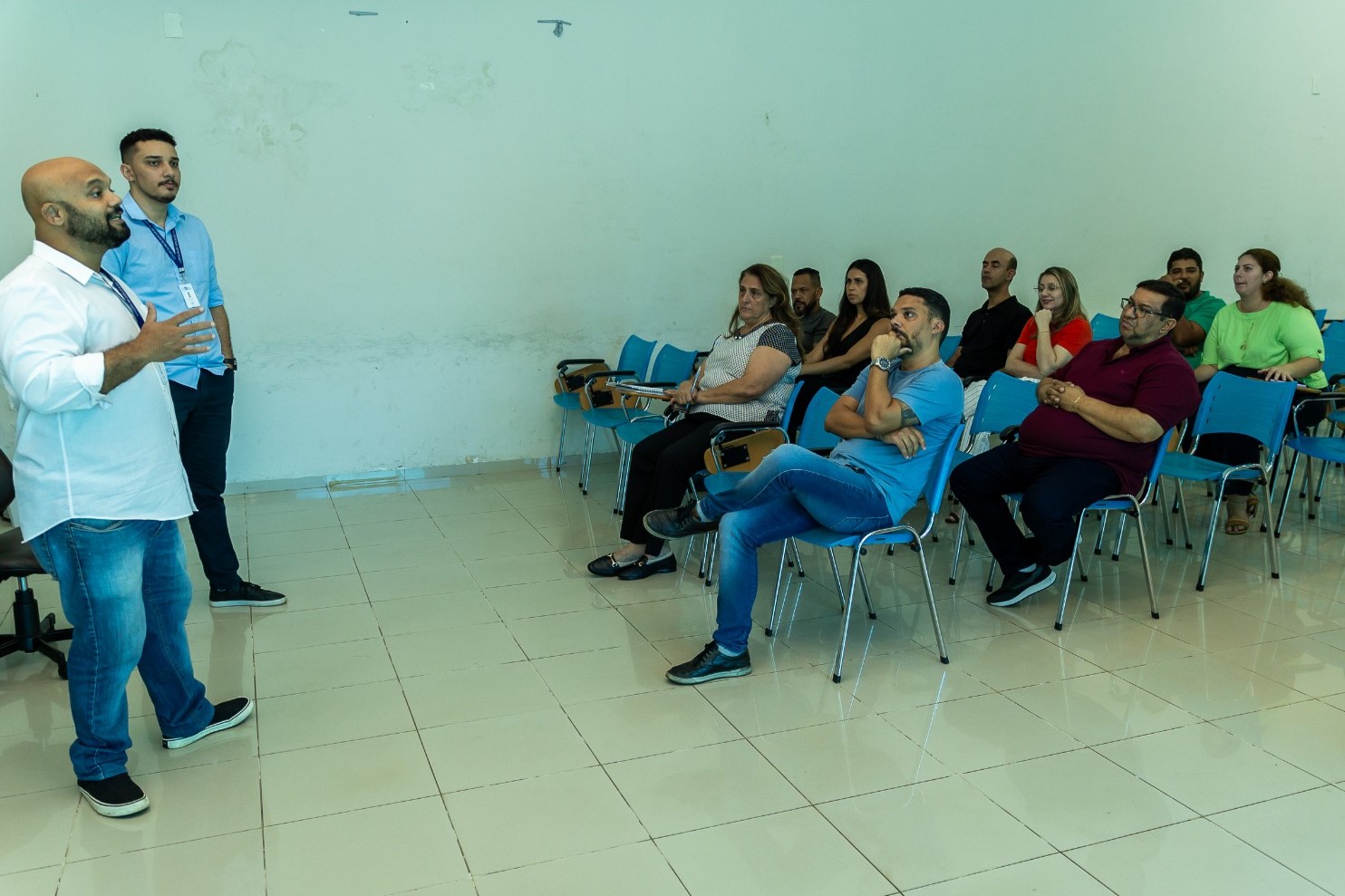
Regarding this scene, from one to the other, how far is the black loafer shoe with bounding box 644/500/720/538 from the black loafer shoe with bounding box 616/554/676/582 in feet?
1.83

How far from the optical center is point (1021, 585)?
3939mm

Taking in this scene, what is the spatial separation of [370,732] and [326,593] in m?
1.28

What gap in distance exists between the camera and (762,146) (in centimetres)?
631

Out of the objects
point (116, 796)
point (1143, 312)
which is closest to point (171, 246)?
point (116, 796)

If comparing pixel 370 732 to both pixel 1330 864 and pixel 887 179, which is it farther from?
pixel 887 179

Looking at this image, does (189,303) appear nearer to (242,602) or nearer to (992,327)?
(242,602)

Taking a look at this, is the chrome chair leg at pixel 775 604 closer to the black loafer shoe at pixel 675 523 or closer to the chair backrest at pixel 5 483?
the black loafer shoe at pixel 675 523

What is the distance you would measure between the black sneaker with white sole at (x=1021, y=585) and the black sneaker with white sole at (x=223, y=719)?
2.62m

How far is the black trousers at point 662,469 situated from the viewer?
425 cm

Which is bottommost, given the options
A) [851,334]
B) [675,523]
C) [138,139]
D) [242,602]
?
[242,602]

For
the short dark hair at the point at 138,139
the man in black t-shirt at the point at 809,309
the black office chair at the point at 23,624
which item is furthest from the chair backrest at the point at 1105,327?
the black office chair at the point at 23,624

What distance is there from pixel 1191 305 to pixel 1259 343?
87cm

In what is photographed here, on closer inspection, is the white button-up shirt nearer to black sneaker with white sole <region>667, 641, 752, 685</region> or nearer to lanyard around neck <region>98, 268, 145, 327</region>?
lanyard around neck <region>98, 268, 145, 327</region>

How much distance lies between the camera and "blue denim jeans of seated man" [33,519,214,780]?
8.00 ft
